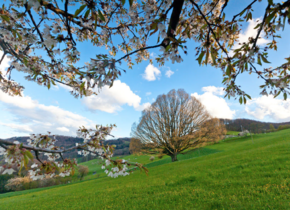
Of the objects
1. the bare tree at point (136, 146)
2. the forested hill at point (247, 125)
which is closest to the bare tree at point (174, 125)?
the bare tree at point (136, 146)

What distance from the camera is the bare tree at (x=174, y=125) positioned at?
47.9ft

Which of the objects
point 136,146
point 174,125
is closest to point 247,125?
point 174,125

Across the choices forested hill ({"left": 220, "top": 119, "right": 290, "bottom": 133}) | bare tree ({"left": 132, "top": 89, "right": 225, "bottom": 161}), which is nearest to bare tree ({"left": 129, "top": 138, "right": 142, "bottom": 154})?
bare tree ({"left": 132, "top": 89, "right": 225, "bottom": 161})

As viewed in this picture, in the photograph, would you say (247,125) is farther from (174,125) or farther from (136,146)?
(136,146)

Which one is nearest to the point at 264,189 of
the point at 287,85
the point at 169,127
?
the point at 287,85

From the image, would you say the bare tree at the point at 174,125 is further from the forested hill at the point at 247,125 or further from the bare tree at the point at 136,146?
the forested hill at the point at 247,125

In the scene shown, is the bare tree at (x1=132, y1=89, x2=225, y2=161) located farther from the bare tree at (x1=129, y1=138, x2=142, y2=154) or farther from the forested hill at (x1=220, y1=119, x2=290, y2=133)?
the forested hill at (x1=220, y1=119, x2=290, y2=133)

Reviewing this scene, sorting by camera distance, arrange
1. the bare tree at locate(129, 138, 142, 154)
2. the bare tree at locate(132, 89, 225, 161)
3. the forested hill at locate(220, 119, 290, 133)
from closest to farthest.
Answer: the bare tree at locate(132, 89, 225, 161), the bare tree at locate(129, 138, 142, 154), the forested hill at locate(220, 119, 290, 133)

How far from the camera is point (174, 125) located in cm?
1505

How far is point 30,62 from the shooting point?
2.64 m

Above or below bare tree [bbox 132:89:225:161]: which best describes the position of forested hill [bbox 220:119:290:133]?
below

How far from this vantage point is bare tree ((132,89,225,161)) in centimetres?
1459

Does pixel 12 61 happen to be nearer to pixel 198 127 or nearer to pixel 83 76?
pixel 83 76

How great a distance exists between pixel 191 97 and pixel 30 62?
50.7 ft
